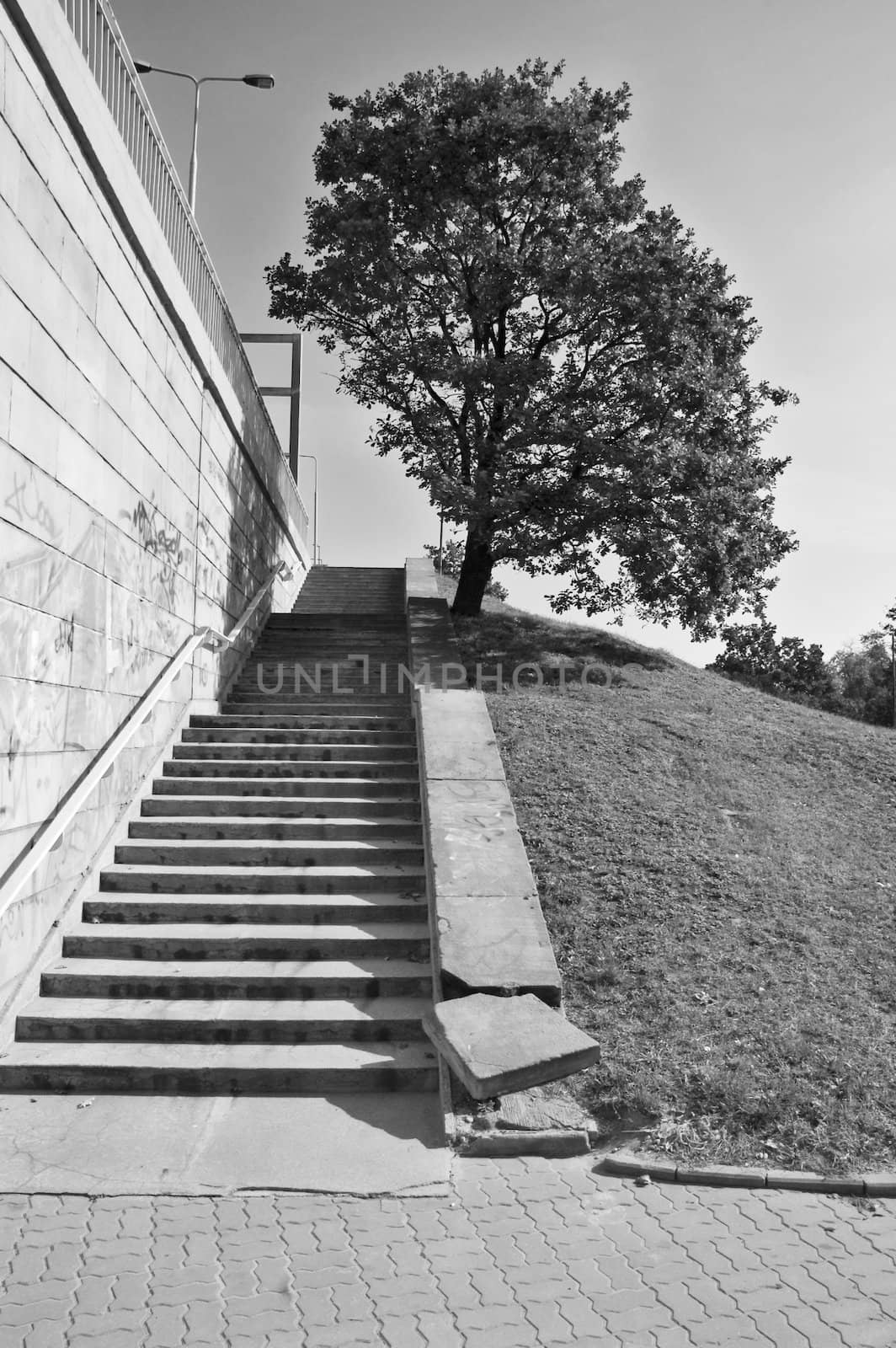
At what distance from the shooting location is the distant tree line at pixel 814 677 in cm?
5250

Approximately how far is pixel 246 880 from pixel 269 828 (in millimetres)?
761

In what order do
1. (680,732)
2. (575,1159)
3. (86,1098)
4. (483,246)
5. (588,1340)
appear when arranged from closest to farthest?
1. (588,1340)
2. (575,1159)
3. (86,1098)
4. (680,732)
5. (483,246)

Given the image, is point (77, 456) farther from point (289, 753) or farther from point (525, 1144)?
point (525, 1144)

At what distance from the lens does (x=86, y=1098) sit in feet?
17.1

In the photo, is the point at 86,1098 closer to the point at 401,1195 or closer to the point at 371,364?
the point at 401,1195

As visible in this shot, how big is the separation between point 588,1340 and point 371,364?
1482cm

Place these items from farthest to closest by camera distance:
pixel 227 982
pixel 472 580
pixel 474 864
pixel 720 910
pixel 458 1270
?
pixel 472 580 < pixel 720 910 < pixel 474 864 < pixel 227 982 < pixel 458 1270

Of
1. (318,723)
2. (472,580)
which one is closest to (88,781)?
(318,723)

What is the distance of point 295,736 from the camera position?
992 centimetres

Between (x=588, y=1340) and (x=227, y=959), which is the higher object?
(x=227, y=959)

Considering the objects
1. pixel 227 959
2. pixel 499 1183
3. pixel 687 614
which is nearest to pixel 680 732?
pixel 687 614

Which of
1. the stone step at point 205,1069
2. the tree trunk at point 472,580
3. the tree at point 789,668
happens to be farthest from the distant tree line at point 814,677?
the stone step at point 205,1069

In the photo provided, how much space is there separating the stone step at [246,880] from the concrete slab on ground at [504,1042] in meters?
1.65

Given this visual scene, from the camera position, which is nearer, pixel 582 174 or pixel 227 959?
pixel 227 959
